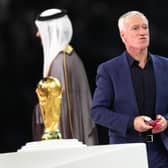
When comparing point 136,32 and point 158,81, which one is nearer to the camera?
point 158,81

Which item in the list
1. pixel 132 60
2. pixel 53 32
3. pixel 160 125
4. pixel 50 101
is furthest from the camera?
pixel 53 32

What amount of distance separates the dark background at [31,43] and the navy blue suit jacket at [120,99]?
2.39ft

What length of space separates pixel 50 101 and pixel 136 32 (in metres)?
1.22

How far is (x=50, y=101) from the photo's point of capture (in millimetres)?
2621

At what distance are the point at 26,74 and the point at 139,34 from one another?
119 centimetres

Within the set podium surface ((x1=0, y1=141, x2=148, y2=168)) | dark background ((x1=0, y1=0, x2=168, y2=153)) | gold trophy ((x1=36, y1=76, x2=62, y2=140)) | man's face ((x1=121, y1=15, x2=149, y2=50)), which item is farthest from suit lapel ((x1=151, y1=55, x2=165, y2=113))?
podium surface ((x1=0, y1=141, x2=148, y2=168))

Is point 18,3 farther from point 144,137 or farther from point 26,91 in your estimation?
point 144,137

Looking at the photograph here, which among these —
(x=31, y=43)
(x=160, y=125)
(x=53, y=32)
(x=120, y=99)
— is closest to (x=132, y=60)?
(x=120, y=99)

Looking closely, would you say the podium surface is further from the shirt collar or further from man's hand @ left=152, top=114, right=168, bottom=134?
the shirt collar

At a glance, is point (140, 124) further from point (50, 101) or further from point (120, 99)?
point (50, 101)

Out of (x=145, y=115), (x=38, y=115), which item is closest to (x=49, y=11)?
(x=38, y=115)

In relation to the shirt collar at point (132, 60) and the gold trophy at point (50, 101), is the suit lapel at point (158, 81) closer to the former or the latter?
the shirt collar at point (132, 60)

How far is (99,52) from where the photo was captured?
14.3ft

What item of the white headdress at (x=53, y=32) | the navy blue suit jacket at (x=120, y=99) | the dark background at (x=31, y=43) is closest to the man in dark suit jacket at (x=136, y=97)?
the navy blue suit jacket at (x=120, y=99)
